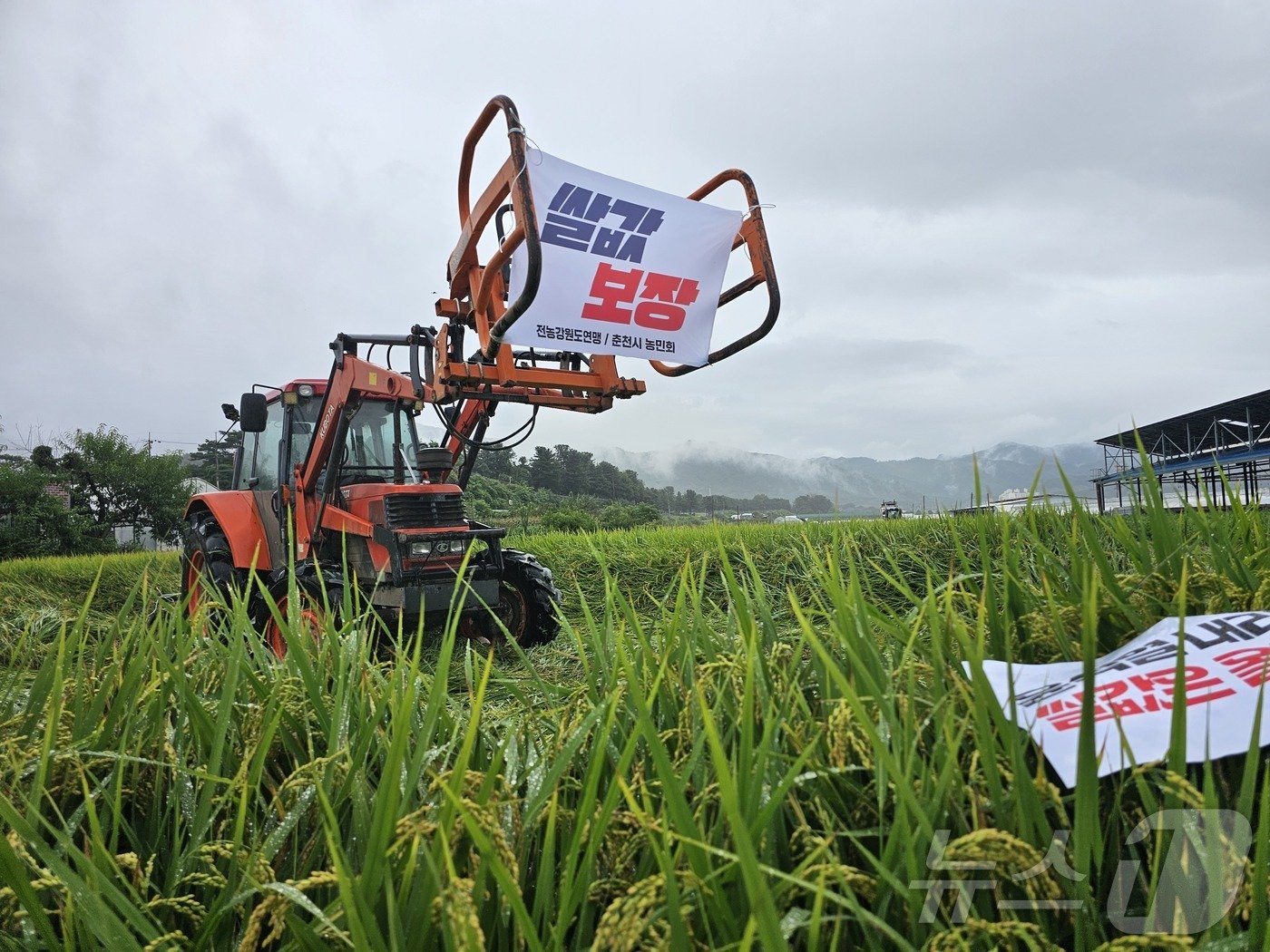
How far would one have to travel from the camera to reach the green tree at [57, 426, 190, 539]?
29250mm

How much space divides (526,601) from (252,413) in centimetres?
236

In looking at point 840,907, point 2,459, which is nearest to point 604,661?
point 840,907

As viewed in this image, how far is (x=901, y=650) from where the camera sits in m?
1.44

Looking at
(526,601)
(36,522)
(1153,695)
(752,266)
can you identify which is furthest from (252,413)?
(36,522)

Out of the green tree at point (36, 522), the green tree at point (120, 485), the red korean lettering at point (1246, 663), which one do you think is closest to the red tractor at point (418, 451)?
the red korean lettering at point (1246, 663)

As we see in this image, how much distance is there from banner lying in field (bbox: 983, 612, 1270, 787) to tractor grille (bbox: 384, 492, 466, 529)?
14.6 ft

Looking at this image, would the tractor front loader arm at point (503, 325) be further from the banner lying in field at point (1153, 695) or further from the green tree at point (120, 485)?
the green tree at point (120, 485)

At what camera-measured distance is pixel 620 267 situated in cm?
414

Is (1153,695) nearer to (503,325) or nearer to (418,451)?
(503,325)

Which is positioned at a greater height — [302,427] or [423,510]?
[302,427]

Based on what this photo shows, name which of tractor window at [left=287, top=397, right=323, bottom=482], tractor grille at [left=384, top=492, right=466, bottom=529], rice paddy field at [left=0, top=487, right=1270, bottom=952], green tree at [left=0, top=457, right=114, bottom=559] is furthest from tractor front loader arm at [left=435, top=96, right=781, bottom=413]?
green tree at [left=0, top=457, right=114, bottom=559]

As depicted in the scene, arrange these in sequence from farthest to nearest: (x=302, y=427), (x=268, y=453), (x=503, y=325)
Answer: (x=268, y=453) < (x=302, y=427) < (x=503, y=325)

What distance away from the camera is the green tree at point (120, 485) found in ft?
96.0

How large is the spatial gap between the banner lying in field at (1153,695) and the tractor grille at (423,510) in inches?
175
